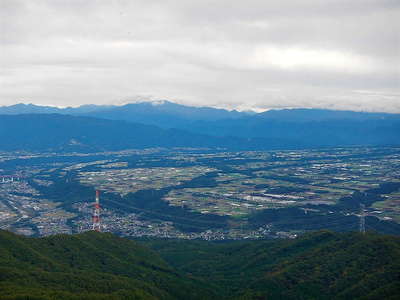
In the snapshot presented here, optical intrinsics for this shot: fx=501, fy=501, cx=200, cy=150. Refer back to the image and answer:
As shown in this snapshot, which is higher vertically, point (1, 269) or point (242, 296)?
point (1, 269)

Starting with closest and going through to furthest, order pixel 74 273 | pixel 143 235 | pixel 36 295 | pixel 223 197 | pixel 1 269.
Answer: pixel 36 295 < pixel 1 269 < pixel 74 273 < pixel 143 235 < pixel 223 197

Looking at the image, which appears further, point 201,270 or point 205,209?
point 205,209

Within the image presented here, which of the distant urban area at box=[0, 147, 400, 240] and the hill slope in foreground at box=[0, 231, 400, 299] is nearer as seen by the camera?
the hill slope in foreground at box=[0, 231, 400, 299]

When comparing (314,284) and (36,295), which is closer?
(36,295)

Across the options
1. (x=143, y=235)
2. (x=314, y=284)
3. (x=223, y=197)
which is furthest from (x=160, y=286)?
(x=223, y=197)

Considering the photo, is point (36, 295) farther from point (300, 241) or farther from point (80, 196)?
point (80, 196)

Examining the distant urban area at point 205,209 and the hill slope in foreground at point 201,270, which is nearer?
the hill slope in foreground at point 201,270

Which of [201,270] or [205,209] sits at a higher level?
[205,209]

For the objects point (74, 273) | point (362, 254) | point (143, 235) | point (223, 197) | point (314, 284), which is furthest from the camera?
point (223, 197)
